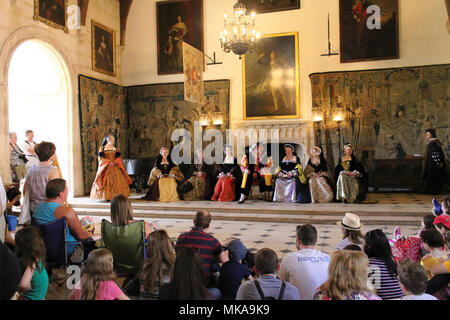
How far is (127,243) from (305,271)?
70.3 inches

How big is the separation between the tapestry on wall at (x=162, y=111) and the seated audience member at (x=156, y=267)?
10110 millimetres

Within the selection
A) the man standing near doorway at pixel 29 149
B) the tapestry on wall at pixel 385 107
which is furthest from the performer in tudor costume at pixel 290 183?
the man standing near doorway at pixel 29 149

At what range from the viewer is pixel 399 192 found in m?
11.1

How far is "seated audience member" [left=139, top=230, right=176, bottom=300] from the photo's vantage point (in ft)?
9.89

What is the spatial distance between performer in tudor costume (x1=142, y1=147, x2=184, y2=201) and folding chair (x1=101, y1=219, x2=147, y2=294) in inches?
250

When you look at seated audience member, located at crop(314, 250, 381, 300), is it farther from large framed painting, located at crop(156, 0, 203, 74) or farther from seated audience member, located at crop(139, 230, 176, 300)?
large framed painting, located at crop(156, 0, 203, 74)

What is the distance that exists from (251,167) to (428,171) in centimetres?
503

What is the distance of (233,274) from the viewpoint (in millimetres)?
2871

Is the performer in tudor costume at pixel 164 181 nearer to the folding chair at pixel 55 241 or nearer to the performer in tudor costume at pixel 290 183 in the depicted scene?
the performer in tudor costume at pixel 290 183

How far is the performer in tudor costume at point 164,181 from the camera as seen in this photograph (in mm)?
10148

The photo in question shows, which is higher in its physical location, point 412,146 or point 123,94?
point 123,94

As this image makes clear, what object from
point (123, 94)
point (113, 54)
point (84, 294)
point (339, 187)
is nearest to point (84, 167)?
point (123, 94)
